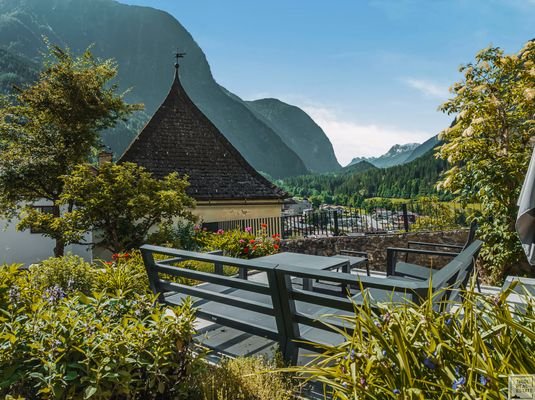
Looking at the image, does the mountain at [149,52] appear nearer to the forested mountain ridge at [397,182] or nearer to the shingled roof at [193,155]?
the forested mountain ridge at [397,182]

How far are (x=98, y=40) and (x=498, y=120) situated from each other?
144017 millimetres

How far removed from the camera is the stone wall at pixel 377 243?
10031mm

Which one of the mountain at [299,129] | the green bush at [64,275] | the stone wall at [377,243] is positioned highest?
the mountain at [299,129]

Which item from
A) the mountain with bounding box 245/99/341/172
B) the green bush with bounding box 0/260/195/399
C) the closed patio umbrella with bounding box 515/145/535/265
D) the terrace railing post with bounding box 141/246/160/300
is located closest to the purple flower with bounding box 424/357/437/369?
the closed patio umbrella with bounding box 515/145/535/265

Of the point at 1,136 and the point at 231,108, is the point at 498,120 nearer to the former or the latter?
the point at 1,136

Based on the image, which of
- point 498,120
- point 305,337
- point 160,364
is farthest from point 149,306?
point 498,120

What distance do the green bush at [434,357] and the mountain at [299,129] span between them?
144 m

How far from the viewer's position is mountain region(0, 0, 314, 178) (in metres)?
104

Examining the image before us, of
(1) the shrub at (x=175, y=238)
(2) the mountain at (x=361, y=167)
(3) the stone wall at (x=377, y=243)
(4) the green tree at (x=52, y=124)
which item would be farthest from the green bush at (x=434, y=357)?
(2) the mountain at (x=361, y=167)

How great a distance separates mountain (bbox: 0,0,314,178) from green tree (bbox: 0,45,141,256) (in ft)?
277

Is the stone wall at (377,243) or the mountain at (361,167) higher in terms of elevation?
the mountain at (361,167)

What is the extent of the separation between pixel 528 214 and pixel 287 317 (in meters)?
1.53

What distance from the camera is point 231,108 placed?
11919cm

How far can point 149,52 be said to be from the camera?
5113 inches
